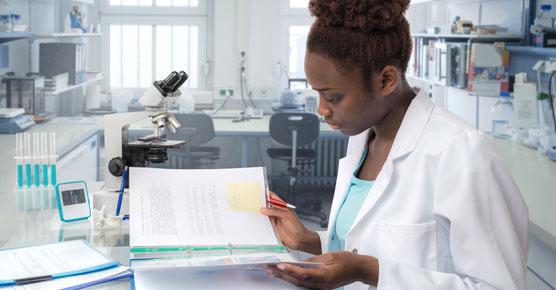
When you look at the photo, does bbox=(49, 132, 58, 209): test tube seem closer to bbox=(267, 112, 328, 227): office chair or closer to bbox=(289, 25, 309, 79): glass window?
bbox=(267, 112, 328, 227): office chair

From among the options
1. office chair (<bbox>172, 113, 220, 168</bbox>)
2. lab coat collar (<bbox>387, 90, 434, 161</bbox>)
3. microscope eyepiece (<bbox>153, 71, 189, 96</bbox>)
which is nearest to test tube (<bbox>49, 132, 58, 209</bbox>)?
microscope eyepiece (<bbox>153, 71, 189, 96</bbox>)

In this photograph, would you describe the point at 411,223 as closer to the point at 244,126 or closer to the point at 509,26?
the point at 509,26

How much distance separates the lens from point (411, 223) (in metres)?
1.17

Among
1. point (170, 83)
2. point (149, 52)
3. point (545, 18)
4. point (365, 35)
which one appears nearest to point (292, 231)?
point (365, 35)

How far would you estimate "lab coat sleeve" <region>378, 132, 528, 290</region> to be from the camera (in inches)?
41.9

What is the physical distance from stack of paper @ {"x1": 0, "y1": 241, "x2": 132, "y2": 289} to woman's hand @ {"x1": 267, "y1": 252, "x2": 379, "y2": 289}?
42 centimetres

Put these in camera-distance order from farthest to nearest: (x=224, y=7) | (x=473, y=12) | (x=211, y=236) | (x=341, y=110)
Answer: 1. (x=224, y=7)
2. (x=473, y=12)
3. (x=211, y=236)
4. (x=341, y=110)

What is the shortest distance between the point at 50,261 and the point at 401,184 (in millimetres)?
754

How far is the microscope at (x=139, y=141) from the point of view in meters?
1.88

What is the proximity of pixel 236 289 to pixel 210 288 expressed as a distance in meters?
0.04

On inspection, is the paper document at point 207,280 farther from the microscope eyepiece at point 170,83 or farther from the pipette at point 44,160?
the pipette at point 44,160

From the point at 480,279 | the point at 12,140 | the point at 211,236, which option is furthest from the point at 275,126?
the point at 480,279

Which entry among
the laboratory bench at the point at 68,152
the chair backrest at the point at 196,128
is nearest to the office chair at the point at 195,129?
the chair backrest at the point at 196,128

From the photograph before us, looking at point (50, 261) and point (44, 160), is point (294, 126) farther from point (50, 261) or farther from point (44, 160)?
point (50, 261)
